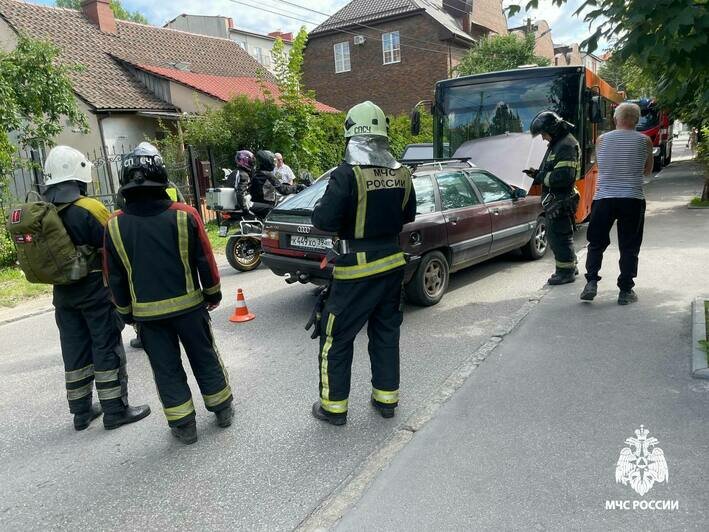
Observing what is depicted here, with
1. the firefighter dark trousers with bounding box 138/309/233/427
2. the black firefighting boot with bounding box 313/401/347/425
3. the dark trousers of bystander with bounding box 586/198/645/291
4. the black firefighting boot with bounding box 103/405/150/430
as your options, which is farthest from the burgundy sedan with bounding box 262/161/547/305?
the black firefighting boot with bounding box 103/405/150/430

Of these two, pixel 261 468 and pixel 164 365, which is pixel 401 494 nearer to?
pixel 261 468

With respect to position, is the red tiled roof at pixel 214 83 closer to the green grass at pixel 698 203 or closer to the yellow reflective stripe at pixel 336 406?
the green grass at pixel 698 203

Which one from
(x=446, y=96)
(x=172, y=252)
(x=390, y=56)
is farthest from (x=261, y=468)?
(x=390, y=56)

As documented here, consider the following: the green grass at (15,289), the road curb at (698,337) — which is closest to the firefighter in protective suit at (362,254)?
the road curb at (698,337)

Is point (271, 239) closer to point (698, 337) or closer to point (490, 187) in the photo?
point (490, 187)

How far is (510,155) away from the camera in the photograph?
29.7 feet

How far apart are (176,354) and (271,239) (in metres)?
2.84

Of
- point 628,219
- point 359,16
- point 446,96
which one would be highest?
point 359,16

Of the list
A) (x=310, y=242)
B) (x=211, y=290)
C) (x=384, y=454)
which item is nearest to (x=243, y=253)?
(x=310, y=242)

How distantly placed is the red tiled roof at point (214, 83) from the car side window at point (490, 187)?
1208cm

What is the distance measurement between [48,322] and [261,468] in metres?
4.83

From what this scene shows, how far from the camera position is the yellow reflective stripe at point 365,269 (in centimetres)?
344

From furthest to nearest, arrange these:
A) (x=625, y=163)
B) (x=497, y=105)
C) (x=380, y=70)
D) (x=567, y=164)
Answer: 1. (x=380, y=70)
2. (x=497, y=105)
3. (x=567, y=164)
4. (x=625, y=163)

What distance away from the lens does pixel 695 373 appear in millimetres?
3875
